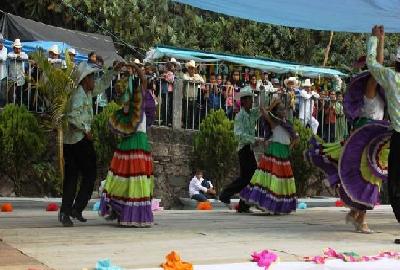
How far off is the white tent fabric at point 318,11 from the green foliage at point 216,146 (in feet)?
11.3

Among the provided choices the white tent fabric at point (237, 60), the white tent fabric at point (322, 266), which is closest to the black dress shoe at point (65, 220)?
the white tent fabric at point (322, 266)

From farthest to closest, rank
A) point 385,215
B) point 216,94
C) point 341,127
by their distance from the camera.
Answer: point 341,127 < point 216,94 < point 385,215

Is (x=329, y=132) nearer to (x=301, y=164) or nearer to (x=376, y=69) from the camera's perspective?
(x=301, y=164)

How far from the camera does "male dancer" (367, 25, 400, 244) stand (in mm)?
6043

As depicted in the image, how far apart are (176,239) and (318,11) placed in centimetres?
386

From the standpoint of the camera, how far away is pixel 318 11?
325 inches

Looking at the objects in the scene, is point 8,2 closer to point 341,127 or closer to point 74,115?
point 341,127

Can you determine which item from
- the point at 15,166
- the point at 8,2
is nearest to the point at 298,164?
the point at 15,166

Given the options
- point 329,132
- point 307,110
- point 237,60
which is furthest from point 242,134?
point 237,60

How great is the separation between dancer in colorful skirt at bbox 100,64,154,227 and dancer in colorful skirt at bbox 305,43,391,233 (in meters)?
2.08

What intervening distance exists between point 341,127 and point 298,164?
2504 mm

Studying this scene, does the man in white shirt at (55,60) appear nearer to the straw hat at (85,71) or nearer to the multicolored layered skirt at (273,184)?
the multicolored layered skirt at (273,184)

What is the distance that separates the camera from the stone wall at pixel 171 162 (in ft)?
39.1

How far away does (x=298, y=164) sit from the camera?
1276cm
